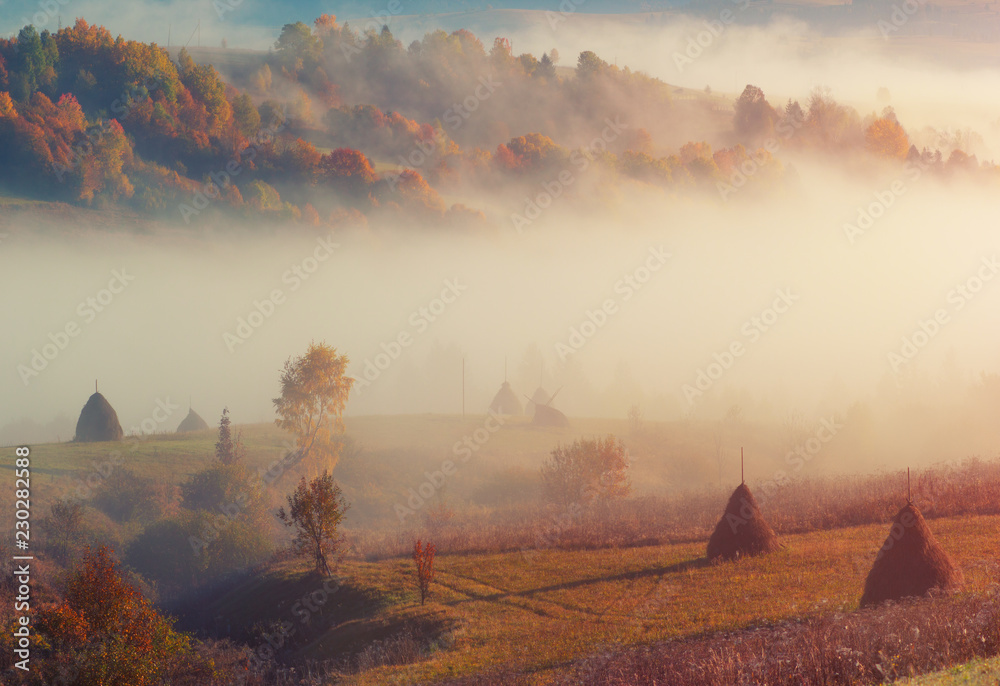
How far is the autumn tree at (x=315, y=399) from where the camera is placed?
72.9 meters

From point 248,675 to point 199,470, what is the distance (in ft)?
137

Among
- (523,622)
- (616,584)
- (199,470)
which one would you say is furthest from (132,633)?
(199,470)

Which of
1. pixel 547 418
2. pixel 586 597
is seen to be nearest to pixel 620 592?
pixel 586 597

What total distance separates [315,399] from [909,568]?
192ft

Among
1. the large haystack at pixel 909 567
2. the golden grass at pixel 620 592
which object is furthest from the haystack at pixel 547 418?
the large haystack at pixel 909 567

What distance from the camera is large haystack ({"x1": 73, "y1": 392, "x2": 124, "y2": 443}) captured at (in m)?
74.8

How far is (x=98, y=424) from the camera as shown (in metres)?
75.2

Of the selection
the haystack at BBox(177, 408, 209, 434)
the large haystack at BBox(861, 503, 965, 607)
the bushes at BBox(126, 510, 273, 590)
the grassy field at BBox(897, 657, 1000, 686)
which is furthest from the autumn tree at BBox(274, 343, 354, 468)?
the grassy field at BBox(897, 657, 1000, 686)

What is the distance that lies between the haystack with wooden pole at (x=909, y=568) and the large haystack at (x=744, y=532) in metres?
9.62

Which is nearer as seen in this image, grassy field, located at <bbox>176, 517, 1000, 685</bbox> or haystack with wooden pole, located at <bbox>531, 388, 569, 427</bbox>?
grassy field, located at <bbox>176, 517, 1000, 685</bbox>

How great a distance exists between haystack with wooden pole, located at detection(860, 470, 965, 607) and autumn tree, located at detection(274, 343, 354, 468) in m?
56.6

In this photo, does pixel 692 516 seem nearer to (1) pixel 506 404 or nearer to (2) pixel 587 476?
(2) pixel 587 476

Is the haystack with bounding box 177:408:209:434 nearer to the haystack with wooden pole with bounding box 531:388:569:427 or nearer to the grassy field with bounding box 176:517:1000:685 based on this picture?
the haystack with wooden pole with bounding box 531:388:569:427

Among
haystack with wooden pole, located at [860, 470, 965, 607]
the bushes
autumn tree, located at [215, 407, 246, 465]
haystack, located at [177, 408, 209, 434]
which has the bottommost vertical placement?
the bushes
